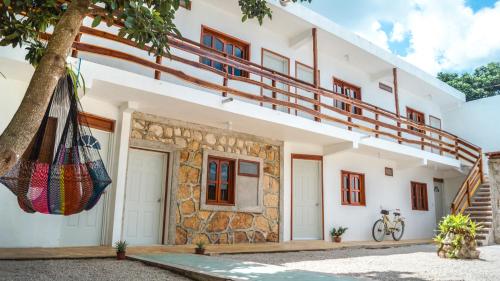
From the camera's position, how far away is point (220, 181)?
845 centimetres

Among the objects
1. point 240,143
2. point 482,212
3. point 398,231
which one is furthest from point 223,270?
point 482,212

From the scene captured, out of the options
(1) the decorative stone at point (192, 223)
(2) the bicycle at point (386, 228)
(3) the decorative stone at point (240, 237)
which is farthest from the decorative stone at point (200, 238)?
(2) the bicycle at point (386, 228)

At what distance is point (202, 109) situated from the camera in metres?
7.18

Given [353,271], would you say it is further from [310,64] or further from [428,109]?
[428,109]

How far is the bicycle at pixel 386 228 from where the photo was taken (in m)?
11.0

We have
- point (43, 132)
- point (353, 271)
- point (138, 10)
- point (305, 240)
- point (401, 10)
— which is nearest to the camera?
point (138, 10)

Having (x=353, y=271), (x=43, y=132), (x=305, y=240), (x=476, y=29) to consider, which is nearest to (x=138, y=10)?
(x=43, y=132)

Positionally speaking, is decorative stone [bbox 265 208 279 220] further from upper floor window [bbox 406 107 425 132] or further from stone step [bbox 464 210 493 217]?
upper floor window [bbox 406 107 425 132]

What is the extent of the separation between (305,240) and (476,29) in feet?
45.9

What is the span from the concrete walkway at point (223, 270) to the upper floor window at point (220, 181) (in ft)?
8.73

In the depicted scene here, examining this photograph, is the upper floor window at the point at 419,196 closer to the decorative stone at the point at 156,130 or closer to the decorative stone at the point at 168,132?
the decorative stone at the point at 168,132

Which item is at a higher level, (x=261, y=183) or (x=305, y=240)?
(x=261, y=183)

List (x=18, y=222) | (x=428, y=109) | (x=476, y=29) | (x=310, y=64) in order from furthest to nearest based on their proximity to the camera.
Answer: (x=476, y=29) < (x=428, y=109) < (x=310, y=64) < (x=18, y=222)

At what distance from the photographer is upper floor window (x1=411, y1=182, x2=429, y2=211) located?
12867mm
